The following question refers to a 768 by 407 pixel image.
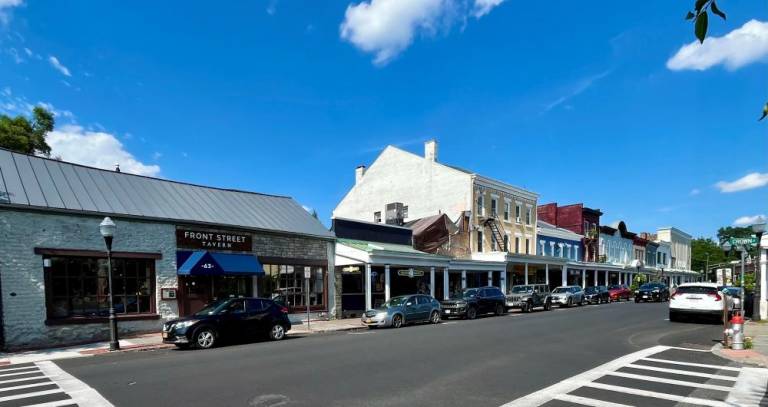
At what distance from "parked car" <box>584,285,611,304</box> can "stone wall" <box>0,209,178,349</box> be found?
3153cm

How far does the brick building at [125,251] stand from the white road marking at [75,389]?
5175 millimetres

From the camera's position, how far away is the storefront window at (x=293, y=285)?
22688 mm

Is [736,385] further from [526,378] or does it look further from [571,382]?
→ [526,378]

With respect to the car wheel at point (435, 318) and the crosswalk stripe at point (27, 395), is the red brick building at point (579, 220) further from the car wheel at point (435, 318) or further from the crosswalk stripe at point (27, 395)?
the crosswalk stripe at point (27, 395)

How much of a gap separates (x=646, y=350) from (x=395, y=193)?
28.6 metres

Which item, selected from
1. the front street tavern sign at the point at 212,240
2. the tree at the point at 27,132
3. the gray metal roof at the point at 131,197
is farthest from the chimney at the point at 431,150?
the tree at the point at 27,132

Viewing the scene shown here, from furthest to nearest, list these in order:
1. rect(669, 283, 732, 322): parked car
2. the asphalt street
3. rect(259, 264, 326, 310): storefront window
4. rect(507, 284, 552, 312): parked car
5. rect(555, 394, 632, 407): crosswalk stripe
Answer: rect(507, 284, 552, 312): parked car → rect(259, 264, 326, 310): storefront window → rect(669, 283, 732, 322): parked car → the asphalt street → rect(555, 394, 632, 407): crosswalk stripe

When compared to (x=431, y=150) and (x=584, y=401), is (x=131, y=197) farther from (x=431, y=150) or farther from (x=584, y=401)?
(x=431, y=150)

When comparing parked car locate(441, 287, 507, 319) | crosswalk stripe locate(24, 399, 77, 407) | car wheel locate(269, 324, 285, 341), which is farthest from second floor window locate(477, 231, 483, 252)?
crosswalk stripe locate(24, 399, 77, 407)

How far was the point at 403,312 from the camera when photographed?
69.9 feet

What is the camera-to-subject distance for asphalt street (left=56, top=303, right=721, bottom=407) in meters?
7.90

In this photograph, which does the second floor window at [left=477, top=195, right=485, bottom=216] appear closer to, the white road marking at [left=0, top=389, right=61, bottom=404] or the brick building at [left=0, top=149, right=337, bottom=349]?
the brick building at [left=0, top=149, right=337, bottom=349]

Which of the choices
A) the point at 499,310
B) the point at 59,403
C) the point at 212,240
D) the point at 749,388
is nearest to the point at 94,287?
the point at 212,240

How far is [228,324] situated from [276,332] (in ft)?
6.26
